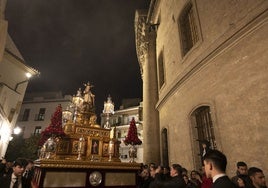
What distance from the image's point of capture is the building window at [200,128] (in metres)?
7.64

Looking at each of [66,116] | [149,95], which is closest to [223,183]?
[66,116]

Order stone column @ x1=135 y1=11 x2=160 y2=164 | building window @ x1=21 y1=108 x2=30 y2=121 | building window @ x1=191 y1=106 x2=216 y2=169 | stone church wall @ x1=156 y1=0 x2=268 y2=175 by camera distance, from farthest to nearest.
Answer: building window @ x1=21 y1=108 x2=30 y2=121
stone column @ x1=135 y1=11 x2=160 y2=164
building window @ x1=191 y1=106 x2=216 y2=169
stone church wall @ x1=156 y1=0 x2=268 y2=175

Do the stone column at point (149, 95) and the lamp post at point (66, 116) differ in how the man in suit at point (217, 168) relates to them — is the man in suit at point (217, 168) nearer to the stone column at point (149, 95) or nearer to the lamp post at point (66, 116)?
the lamp post at point (66, 116)

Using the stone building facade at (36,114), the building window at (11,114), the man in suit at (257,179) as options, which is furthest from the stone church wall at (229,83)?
the stone building facade at (36,114)

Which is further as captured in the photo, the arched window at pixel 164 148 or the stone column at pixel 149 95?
the stone column at pixel 149 95

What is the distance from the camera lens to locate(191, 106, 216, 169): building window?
301 inches

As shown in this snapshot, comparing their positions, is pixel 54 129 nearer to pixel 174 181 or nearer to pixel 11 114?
pixel 174 181

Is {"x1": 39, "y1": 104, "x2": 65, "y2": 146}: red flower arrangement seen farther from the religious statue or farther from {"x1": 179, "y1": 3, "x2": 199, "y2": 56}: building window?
{"x1": 179, "y1": 3, "x2": 199, "y2": 56}: building window

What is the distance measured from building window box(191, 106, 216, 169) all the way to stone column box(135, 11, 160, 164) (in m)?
5.26

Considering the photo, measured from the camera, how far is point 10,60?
17.2 m

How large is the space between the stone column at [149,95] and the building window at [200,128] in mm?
5260

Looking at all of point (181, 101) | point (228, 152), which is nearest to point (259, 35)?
point (228, 152)

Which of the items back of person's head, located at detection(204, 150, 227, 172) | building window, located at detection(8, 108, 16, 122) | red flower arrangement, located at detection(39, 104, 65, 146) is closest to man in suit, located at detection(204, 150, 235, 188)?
back of person's head, located at detection(204, 150, 227, 172)

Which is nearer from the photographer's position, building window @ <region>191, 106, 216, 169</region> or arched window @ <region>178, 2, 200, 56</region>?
building window @ <region>191, 106, 216, 169</region>
